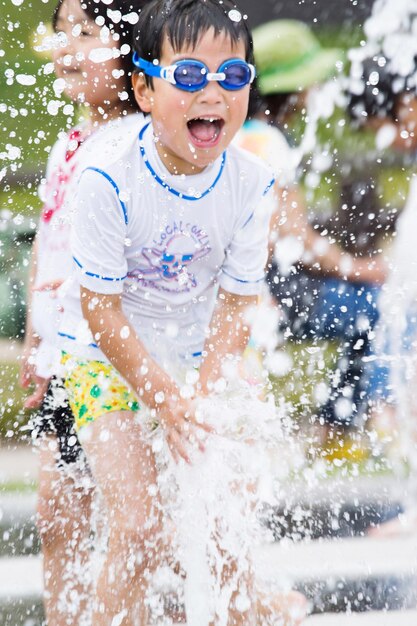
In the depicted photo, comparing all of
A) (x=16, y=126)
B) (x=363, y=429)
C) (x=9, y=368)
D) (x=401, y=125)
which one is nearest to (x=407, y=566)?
(x=363, y=429)

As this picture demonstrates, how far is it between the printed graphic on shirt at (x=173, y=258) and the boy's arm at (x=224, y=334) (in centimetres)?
10

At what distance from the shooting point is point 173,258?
232 centimetres

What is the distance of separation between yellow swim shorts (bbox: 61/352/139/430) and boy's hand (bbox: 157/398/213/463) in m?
0.15

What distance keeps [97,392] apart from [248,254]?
0.49 meters

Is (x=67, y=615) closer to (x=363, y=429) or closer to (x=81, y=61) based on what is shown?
(x=81, y=61)

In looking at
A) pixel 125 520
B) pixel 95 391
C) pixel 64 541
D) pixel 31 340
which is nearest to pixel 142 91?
pixel 95 391

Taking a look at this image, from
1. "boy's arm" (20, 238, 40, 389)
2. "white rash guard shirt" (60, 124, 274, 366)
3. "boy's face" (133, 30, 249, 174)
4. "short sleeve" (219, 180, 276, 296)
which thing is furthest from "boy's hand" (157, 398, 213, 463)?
"boy's arm" (20, 238, 40, 389)

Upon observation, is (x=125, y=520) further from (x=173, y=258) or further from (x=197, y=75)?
(x=197, y=75)

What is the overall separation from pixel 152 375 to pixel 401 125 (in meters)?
2.03

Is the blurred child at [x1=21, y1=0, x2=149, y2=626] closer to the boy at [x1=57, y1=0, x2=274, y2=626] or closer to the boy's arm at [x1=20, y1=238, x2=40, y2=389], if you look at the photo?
the boy's arm at [x1=20, y1=238, x2=40, y2=389]

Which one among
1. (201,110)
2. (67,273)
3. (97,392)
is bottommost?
(97,392)

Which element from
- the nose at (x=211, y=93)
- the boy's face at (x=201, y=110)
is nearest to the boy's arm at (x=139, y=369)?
the boy's face at (x=201, y=110)

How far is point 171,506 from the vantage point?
2.27m

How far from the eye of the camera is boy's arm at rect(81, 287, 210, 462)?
7.04 ft
